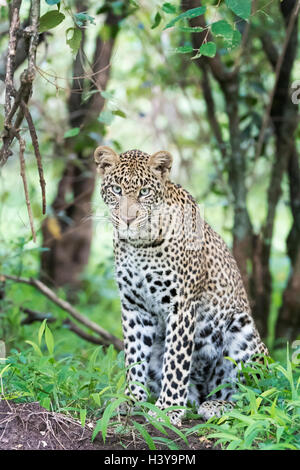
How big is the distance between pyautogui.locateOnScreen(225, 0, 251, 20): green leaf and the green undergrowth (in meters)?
2.47

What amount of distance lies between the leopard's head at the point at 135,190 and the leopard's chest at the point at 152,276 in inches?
6.1

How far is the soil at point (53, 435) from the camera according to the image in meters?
4.48

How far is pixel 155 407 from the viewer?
15.8 ft

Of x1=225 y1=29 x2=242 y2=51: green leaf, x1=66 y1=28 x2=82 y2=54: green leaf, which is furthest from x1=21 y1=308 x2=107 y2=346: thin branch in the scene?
x1=225 y1=29 x2=242 y2=51: green leaf

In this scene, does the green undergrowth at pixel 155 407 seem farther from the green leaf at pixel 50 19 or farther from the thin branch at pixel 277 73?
the thin branch at pixel 277 73

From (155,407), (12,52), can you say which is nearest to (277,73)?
(12,52)

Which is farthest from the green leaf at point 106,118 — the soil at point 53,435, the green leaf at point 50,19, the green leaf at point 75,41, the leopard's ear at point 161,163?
the soil at point 53,435

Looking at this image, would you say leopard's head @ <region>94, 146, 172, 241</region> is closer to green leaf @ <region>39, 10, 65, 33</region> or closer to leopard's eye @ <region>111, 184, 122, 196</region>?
leopard's eye @ <region>111, 184, 122, 196</region>

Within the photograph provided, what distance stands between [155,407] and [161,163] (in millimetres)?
1889

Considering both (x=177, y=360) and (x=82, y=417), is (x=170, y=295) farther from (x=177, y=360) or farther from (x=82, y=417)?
(x=82, y=417)

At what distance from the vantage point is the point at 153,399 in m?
5.93

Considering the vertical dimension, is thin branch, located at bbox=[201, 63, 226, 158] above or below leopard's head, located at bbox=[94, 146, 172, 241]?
above

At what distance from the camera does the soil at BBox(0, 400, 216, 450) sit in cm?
448
